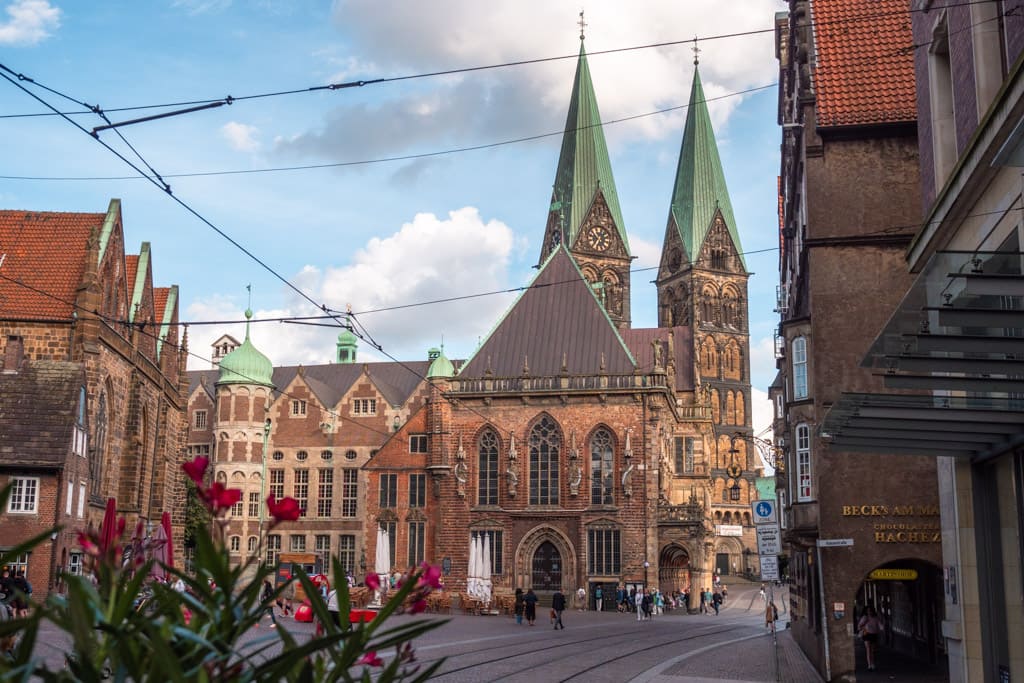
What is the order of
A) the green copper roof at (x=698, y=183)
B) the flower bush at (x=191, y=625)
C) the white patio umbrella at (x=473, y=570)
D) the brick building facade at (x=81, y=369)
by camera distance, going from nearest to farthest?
the flower bush at (x=191, y=625)
the brick building facade at (x=81, y=369)
the white patio umbrella at (x=473, y=570)
the green copper roof at (x=698, y=183)

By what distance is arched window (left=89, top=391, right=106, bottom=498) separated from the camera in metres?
36.2

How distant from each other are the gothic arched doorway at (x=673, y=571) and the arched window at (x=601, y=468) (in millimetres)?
4324

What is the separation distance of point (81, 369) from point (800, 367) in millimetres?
21684

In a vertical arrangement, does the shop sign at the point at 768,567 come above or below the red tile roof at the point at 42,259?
below

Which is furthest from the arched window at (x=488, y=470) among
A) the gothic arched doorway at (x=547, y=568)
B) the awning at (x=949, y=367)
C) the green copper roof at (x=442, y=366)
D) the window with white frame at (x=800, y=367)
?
the awning at (x=949, y=367)

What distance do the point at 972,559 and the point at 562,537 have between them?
38.1m

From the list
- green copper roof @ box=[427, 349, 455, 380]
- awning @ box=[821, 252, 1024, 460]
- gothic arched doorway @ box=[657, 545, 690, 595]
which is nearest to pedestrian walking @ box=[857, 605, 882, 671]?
awning @ box=[821, 252, 1024, 460]

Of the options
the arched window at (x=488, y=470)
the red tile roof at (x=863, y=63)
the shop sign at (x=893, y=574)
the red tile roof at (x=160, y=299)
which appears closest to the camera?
the red tile roof at (x=863, y=63)

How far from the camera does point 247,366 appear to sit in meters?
73.4

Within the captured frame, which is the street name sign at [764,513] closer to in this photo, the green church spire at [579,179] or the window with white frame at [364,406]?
the window with white frame at [364,406]

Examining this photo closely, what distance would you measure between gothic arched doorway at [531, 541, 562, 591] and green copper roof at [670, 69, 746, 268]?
50127 millimetres

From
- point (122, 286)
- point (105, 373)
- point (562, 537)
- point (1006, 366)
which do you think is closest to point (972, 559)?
point (1006, 366)

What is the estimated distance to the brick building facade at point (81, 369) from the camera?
32.0 meters

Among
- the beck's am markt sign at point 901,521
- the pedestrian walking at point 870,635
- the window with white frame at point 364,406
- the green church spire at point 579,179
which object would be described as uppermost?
the green church spire at point 579,179
